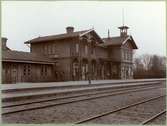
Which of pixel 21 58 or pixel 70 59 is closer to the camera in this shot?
pixel 21 58

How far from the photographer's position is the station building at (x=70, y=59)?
26.1 metres

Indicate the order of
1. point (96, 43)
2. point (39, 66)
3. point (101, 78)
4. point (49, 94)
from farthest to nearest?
point (101, 78), point (96, 43), point (39, 66), point (49, 94)

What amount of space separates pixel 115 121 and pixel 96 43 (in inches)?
1013

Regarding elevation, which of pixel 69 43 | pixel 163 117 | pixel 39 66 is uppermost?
pixel 69 43

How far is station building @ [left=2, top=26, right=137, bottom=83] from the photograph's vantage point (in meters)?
26.1

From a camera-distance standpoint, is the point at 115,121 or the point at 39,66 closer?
the point at 115,121

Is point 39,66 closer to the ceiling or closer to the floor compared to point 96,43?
closer to the floor

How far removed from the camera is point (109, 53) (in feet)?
124

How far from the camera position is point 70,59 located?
30.8 meters

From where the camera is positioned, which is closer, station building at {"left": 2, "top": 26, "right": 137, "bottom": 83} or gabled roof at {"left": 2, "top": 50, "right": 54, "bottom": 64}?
gabled roof at {"left": 2, "top": 50, "right": 54, "bottom": 64}

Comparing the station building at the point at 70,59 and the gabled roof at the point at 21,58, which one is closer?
the gabled roof at the point at 21,58

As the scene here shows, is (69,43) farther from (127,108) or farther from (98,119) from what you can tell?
(98,119)

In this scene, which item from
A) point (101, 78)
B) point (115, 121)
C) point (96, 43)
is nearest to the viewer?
point (115, 121)

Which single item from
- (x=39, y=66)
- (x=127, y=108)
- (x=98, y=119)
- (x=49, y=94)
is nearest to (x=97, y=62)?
(x=39, y=66)
